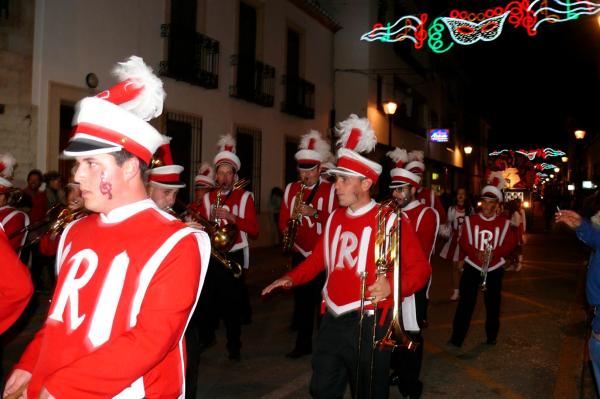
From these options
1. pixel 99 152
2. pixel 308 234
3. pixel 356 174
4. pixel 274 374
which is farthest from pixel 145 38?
pixel 99 152

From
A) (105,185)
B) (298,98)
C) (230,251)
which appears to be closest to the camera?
(105,185)

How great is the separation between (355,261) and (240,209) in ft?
12.0

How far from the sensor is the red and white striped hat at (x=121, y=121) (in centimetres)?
238

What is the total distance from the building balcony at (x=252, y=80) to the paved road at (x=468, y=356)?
7605mm

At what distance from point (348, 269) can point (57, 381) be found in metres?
2.40

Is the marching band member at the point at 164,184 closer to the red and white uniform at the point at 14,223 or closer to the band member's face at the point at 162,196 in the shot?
Answer: the band member's face at the point at 162,196

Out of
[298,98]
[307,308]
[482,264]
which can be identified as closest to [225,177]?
[307,308]

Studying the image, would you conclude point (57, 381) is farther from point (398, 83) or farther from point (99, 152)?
point (398, 83)

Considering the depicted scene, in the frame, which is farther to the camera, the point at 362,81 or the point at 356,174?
the point at 362,81

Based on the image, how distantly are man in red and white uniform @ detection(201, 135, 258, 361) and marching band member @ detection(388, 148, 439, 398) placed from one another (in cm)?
179

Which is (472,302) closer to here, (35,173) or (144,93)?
(144,93)

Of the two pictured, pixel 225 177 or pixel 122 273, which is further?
pixel 225 177

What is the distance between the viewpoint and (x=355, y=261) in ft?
13.6

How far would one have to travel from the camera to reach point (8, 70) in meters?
11.1
